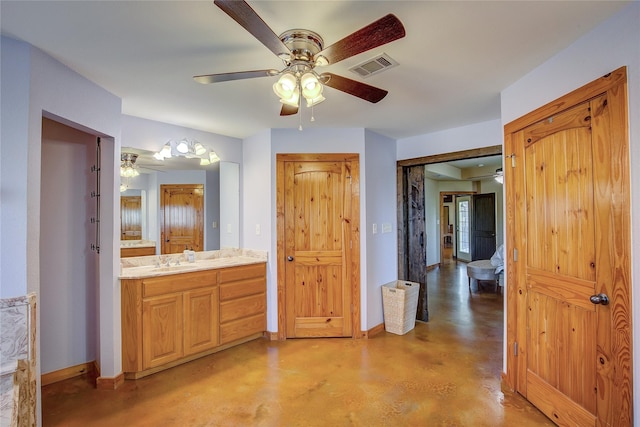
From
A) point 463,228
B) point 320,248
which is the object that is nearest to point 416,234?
point 320,248

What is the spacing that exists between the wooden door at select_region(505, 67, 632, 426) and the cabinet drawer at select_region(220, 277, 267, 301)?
230 cm

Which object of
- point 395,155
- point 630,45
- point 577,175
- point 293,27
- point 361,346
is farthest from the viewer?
point 395,155

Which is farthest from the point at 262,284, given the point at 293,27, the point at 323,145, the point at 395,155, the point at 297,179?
the point at 293,27

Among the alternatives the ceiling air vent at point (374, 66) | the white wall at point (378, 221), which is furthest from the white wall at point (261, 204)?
the ceiling air vent at point (374, 66)

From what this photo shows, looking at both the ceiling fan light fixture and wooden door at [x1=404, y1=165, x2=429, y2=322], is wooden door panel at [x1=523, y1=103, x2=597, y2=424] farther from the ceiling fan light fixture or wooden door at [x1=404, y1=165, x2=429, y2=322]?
the ceiling fan light fixture

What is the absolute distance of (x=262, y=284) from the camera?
327 cm

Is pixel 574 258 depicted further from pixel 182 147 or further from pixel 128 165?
pixel 128 165

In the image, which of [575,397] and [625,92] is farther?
[575,397]

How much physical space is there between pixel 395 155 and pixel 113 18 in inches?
121

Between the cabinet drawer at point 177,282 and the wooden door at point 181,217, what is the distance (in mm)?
603

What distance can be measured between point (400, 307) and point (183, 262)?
243 centimetres

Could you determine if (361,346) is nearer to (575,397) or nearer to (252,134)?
(575,397)

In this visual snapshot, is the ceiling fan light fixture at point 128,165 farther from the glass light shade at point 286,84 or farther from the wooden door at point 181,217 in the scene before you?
the glass light shade at point 286,84

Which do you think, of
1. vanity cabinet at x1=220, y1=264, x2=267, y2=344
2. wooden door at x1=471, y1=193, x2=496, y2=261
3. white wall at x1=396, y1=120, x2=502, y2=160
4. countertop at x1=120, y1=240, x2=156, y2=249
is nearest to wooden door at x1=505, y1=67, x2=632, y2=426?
white wall at x1=396, y1=120, x2=502, y2=160
